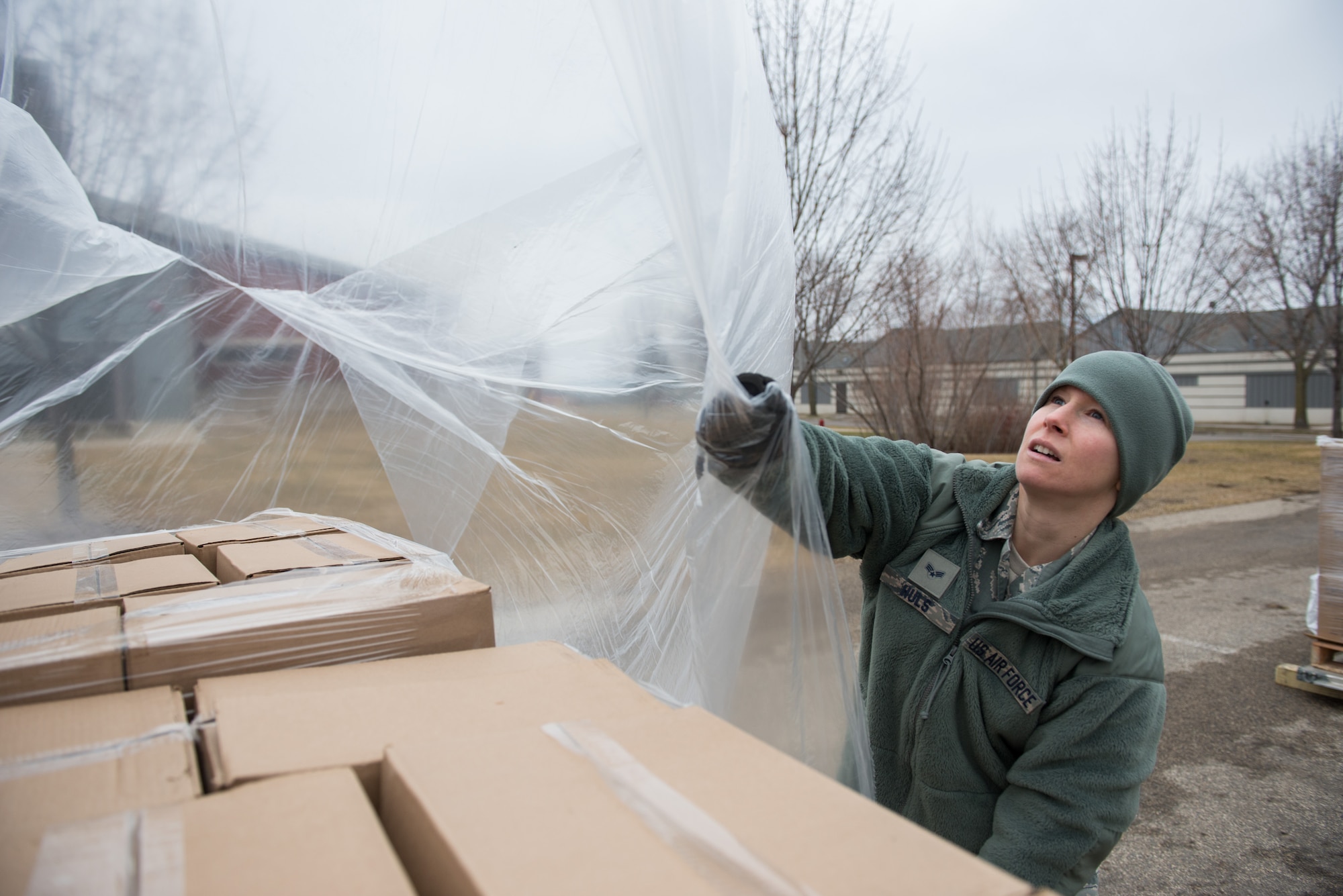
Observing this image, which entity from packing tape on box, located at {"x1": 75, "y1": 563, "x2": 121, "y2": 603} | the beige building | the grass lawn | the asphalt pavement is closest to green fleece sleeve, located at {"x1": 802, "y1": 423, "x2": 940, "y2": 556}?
packing tape on box, located at {"x1": 75, "y1": 563, "x2": 121, "y2": 603}

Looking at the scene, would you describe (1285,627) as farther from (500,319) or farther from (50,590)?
(50,590)

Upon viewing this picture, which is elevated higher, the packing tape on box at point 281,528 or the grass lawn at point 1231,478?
the packing tape on box at point 281,528

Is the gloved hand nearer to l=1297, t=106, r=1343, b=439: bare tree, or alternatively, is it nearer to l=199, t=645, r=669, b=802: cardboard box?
l=199, t=645, r=669, b=802: cardboard box

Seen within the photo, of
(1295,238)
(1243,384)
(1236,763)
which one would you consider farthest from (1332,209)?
(1243,384)

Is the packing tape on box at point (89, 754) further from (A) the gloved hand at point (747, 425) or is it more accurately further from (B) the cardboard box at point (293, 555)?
(A) the gloved hand at point (747, 425)

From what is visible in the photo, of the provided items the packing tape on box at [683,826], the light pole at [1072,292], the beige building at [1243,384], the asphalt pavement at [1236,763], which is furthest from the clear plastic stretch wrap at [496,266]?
the beige building at [1243,384]

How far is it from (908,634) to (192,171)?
1825 millimetres

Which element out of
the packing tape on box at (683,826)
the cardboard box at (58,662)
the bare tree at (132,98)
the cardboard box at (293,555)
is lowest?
the packing tape on box at (683,826)

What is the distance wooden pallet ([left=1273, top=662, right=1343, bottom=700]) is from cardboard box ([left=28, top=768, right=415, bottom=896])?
434 cm

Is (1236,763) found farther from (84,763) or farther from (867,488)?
(84,763)

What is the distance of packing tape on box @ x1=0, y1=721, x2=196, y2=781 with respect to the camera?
0.79 metres

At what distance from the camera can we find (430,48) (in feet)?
5.51

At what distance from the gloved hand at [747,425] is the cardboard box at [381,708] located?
378mm

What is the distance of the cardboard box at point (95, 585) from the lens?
128 centimetres
